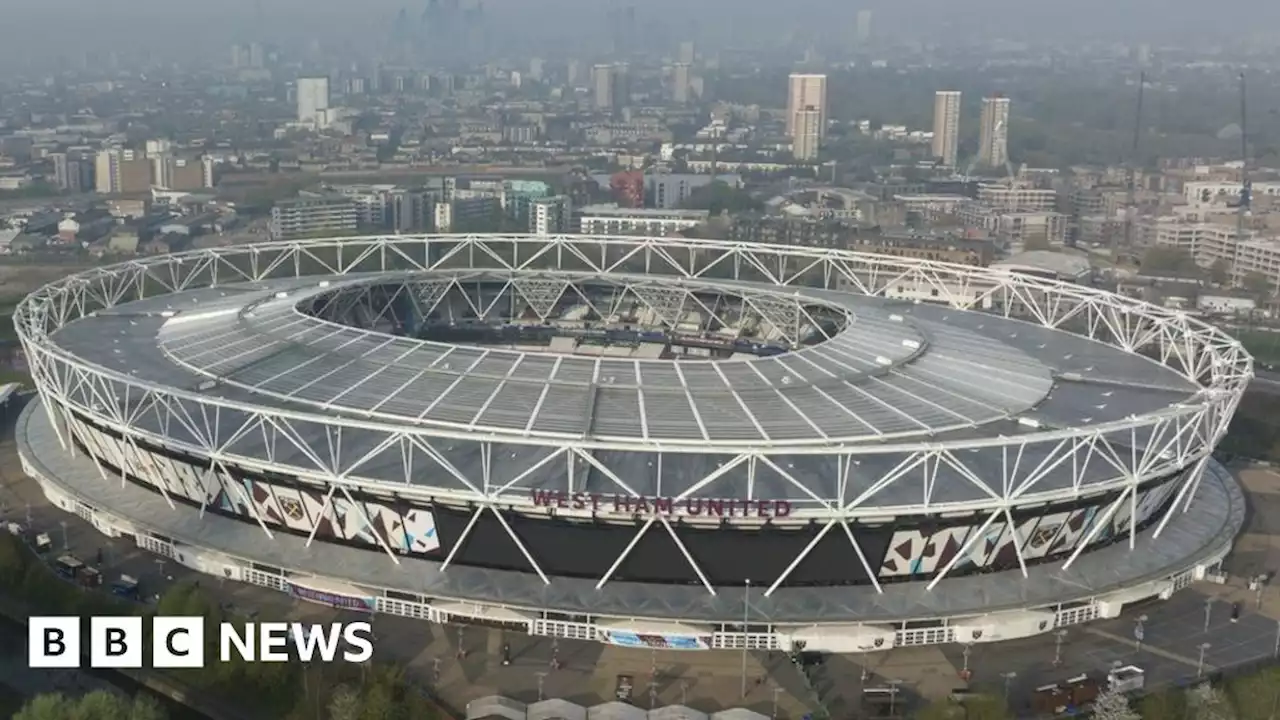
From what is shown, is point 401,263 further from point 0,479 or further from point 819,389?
point 819,389

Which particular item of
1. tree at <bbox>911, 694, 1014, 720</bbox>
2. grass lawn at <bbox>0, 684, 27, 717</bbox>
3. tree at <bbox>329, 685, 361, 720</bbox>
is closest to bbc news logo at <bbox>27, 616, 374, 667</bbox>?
grass lawn at <bbox>0, 684, 27, 717</bbox>

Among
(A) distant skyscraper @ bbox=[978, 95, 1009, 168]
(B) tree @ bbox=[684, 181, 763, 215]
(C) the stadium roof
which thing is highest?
(A) distant skyscraper @ bbox=[978, 95, 1009, 168]

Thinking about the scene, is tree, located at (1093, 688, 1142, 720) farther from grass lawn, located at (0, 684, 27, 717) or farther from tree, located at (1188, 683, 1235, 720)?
grass lawn, located at (0, 684, 27, 717)

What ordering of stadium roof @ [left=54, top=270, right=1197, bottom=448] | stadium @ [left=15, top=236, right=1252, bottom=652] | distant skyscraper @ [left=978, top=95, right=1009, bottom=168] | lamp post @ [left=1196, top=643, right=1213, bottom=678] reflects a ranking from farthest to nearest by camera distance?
distant skyscraper @ [left=978, top=95, right=1009, bottom=168], stadium roof @ [left=54, top=270, right=1197, bottom=448], lamp post @ [left=1196, top=643, right=1213, bottom=678], stadium @ [left=15, top=236, right=1252, bottom=652]

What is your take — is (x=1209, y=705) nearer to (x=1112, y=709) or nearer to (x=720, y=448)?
(x=1112, y=709)

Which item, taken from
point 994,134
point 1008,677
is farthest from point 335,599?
point 994,134

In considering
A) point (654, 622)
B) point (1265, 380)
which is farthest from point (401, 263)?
point (654, 622)
